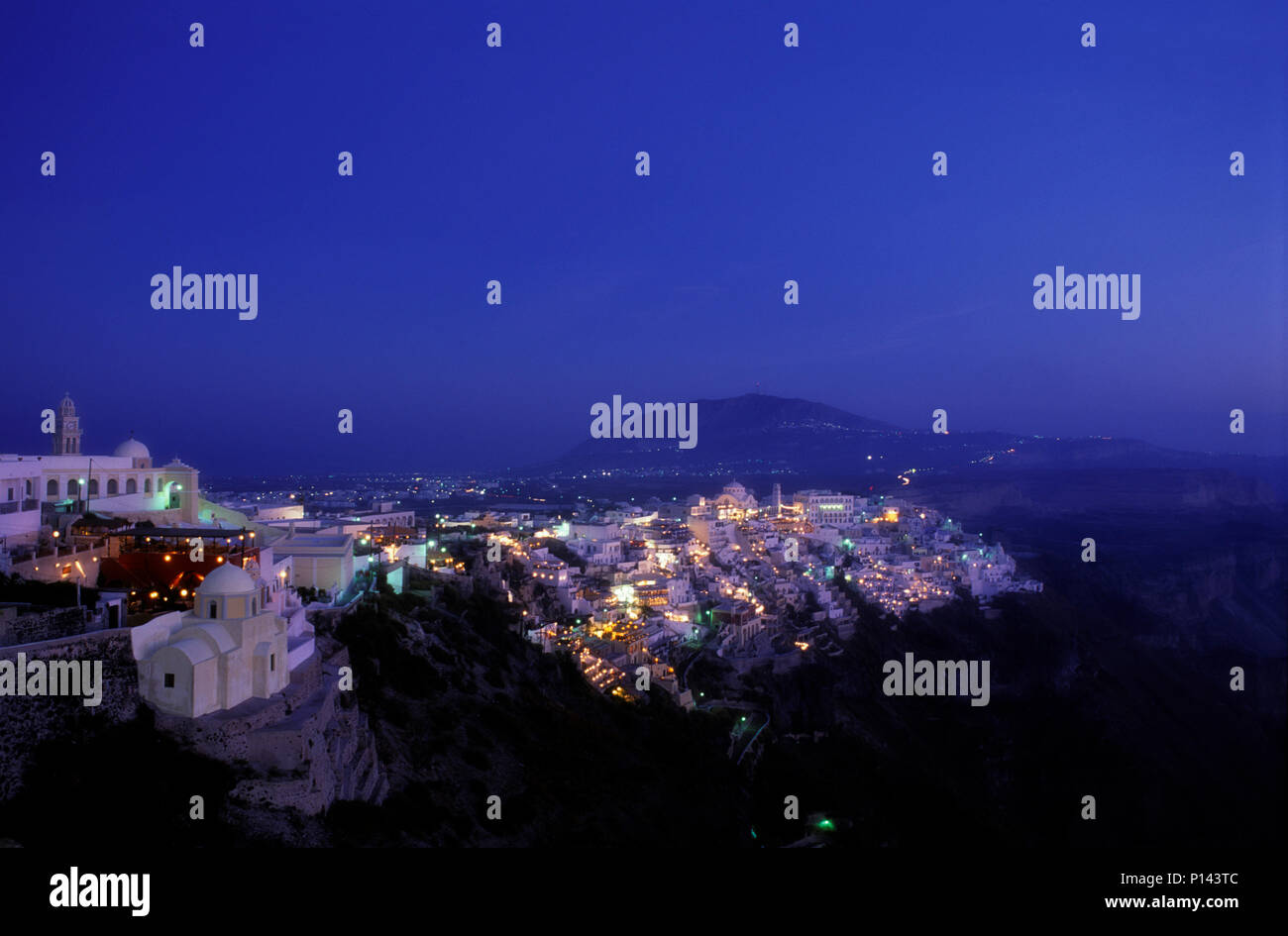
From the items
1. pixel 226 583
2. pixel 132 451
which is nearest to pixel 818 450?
pixel 132 451

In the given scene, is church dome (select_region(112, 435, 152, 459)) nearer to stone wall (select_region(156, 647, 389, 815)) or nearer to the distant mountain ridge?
stone wall (select_region(156, 647, 389, 815))

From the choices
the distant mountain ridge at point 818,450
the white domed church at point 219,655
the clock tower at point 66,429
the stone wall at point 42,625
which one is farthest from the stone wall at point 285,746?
the distant mountain ridge at point 818,450

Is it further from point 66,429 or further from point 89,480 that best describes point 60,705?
point 66,429

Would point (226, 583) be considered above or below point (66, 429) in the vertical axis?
below

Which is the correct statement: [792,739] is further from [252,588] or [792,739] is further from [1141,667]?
[1141,667]

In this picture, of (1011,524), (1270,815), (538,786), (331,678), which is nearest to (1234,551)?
(1011,524)
